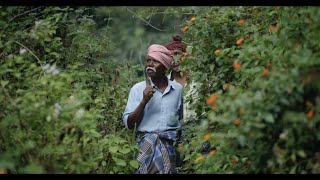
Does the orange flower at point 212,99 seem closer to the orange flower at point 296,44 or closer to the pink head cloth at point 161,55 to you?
the orange flower at point 296,44

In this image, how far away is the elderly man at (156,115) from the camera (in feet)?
17.8

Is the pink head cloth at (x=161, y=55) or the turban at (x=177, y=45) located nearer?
the pink head cloth at (x=161, y=55)

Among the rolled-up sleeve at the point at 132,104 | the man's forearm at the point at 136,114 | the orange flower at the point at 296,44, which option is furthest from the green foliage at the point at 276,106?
the rolled-up sleeve at the point at 132,104

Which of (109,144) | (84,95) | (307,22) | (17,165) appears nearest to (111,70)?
(109,144)

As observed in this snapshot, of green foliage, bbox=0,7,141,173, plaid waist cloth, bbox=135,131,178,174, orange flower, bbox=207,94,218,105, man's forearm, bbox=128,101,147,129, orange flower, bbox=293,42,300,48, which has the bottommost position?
plaid waist cloth, bbox=135,131,178,174

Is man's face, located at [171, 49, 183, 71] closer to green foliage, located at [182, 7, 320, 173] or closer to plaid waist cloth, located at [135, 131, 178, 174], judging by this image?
plaid waist cloth, located at [135, 131, 178, 174]

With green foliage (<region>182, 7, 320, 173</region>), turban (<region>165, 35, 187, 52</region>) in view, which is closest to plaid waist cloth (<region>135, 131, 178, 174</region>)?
green foliage (<region>182, 7, 320, 173</region>)

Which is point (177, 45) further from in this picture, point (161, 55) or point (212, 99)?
point (212, 99)

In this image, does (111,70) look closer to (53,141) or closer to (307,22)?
(53,141)

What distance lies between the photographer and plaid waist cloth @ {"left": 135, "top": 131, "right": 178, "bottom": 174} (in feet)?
17.7

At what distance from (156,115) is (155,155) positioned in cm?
36

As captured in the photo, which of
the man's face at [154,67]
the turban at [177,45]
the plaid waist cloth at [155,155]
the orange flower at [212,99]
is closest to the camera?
the orange flower at [212,99]

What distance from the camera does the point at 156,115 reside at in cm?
555

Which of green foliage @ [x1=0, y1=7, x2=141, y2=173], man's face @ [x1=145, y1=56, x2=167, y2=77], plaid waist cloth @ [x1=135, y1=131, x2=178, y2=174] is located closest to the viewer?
green foliage @ [x1=0, y1=7, x2=141, y2=173]
